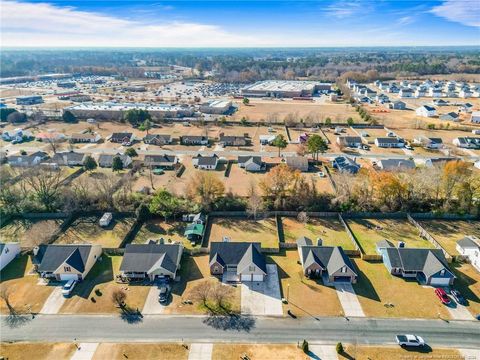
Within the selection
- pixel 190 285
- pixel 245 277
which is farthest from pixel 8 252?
pixel 245 277

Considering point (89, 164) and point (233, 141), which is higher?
point (233, 141)

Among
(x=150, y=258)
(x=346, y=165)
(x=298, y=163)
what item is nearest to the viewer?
(x=150, y=258)

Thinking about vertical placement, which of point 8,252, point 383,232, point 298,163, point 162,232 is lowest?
point 162,232

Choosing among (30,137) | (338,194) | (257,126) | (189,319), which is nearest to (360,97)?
(257,126)

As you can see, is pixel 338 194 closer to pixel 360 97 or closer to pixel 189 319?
pixel 189 319

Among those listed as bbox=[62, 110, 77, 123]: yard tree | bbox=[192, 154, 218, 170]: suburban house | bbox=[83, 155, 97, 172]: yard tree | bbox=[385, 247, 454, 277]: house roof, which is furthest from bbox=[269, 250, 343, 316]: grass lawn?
bbox=[62, 110, 77, 123]: yard tree

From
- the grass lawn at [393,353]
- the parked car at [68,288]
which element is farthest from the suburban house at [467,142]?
the parked car at [68,288]

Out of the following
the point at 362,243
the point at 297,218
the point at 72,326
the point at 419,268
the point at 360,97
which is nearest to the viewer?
the point at 72,326

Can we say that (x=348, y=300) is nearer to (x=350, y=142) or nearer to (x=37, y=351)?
(x=37, y=351)
